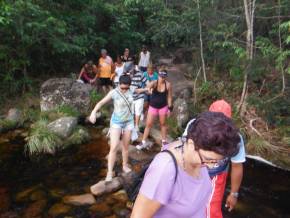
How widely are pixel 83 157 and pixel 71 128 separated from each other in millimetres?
1214

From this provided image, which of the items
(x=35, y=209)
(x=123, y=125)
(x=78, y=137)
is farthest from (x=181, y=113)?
(x=35, y=209)

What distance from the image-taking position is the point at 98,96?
10219 mm

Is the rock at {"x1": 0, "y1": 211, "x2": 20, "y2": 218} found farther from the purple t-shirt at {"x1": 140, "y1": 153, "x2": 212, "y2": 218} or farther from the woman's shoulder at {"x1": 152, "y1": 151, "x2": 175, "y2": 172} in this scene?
the woman's shoulder at {"x1": 152, "y1": 151, "x2": 175, "y2": 172}

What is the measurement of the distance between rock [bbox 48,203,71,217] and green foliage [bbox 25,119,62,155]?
7.49 feet

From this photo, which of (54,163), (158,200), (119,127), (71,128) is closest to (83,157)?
(54,163)

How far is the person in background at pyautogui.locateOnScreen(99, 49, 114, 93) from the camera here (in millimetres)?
10914

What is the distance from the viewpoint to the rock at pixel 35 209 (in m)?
5.23

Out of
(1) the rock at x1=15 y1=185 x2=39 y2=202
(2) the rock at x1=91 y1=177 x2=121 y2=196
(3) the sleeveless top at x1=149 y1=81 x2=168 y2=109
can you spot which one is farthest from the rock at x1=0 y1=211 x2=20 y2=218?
(3) the sleeveless top at x1=149 y1=81 x2=168 y2=109

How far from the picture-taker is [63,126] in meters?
8.34

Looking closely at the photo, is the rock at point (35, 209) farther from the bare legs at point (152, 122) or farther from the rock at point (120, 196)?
the bare legs at point (152, 122)

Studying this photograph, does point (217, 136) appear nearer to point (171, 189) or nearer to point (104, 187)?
point (171, 189)

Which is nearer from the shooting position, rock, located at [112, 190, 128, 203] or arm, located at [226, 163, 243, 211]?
arm, located at [226, 163, 243, 211]

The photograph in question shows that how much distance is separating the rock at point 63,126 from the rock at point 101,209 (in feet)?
9.86

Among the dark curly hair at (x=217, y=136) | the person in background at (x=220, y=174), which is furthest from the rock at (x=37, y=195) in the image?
the dark curly hair at (x=217, y=136)
